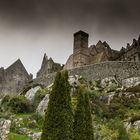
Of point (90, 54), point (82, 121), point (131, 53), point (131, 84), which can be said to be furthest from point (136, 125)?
point (90, 54)

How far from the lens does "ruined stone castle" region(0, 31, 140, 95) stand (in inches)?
2997

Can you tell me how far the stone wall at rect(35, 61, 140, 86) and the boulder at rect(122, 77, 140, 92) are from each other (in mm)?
1468

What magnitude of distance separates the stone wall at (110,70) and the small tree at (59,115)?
41.3 m

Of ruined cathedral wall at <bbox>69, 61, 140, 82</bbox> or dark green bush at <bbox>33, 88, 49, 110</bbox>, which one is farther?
ruined cathedral wall at <bbox>69, 61, 140, 82</bbox>

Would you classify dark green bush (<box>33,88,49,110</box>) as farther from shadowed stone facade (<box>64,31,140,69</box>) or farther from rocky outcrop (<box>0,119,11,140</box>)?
shadowed stone facade (<box>64,31,140,69</box>)

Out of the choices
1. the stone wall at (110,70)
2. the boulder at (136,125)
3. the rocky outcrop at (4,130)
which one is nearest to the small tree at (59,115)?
the rocky outcrop at (4,130)

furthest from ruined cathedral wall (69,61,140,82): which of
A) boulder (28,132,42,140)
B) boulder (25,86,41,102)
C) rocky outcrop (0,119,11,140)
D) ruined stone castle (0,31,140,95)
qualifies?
rocky outcrop (0,119,11,140)

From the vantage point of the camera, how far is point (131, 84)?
69.8 metres

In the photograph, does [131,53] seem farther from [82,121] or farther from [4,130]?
[82,121]

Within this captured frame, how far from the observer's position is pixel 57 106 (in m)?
32.1

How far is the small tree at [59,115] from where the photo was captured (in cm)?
3094

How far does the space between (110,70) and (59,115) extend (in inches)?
1762

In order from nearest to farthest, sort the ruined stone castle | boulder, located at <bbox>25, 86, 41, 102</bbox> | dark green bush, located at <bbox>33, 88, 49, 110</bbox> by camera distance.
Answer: dark green bush, located at <bbox>33, 88, 49, 110</bbox> < boulder, located at <bbox>25, 86, 41, 102</bbox> < the ruined stone castle

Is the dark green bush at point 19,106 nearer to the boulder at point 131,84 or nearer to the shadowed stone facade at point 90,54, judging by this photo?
the boulder at point 131,84
